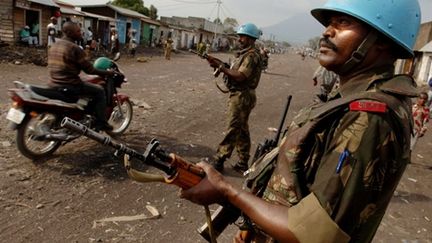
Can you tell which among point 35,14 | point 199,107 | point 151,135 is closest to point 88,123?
point 151,135

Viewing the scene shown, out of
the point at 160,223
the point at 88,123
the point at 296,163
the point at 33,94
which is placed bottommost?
the point at 160,223

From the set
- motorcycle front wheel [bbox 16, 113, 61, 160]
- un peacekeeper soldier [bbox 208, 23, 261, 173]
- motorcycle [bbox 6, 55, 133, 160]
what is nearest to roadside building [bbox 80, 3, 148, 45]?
motorcycle [bbox 6, 55, 133, 160]

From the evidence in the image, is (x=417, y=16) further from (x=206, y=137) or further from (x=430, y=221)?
(x=206, y=137)

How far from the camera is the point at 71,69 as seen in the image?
493 cm

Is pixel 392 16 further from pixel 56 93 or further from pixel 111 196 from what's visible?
pixel 56 93

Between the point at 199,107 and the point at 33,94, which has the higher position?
the point at 33,94

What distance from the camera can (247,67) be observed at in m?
4.95

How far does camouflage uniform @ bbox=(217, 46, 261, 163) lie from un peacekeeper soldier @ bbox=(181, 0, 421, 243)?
349cm

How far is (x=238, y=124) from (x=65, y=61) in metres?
2.45

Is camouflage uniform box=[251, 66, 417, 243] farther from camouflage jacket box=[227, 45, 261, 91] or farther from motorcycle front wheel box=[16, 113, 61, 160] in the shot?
motorcycle front wheel box=[16, 113, 61, 160]

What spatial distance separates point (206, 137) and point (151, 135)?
1007 mm

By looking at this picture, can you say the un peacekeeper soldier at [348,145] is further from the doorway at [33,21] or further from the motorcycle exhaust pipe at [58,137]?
the doorway at [33,21]

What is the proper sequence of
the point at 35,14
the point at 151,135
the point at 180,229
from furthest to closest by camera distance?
the point at 35,14, the point at 151,135, the point at 180,229

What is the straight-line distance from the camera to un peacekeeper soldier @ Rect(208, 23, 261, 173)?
4.97m
